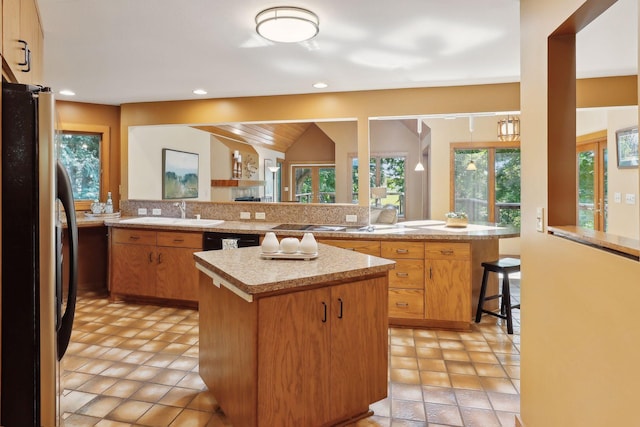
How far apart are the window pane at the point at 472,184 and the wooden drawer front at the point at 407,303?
430 centimetres

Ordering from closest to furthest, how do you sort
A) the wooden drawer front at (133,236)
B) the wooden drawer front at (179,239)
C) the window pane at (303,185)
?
the wooden drawer front at (179,239) < the wooden drawer front at (133,236) < the window pane at (303,185)

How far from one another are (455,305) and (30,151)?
316cm

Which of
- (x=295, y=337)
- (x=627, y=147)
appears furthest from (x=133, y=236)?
(x=627, y=147)

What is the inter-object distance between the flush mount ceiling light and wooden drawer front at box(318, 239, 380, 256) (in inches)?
69.9

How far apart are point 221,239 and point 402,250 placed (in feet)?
5.69

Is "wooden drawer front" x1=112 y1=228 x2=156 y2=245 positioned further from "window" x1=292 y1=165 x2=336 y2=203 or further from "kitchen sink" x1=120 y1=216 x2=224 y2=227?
"window" x1=292 y1=165 x2=336 y2=203

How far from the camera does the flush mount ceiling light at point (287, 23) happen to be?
231 cm

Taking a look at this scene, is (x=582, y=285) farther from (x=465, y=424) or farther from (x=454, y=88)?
(x=454, y=88)

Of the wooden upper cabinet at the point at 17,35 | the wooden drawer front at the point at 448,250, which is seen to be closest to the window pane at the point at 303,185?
the wooden drawer front at the point at 448,250

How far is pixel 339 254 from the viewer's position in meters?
2.31

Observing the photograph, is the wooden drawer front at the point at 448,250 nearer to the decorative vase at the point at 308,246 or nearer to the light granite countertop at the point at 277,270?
the light granite countertop at the point at 277,270

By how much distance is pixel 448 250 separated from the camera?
337 cm

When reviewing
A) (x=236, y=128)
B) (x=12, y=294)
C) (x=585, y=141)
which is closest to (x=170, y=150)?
(x=236, y=128)

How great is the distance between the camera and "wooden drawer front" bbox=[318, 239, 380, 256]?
11.4 ft
